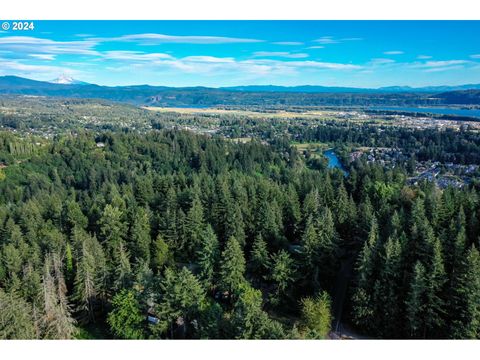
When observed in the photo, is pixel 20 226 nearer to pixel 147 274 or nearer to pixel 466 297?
pixel 147 274

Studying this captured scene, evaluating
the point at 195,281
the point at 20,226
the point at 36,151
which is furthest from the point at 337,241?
the point at 36,151

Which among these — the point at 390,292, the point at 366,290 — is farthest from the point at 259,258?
the point at 390,292

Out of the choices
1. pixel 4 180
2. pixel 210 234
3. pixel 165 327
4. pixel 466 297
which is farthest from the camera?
pixel 4 180

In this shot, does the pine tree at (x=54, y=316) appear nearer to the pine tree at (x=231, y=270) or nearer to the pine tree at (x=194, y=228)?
the pine tree at (x=231, y=270)

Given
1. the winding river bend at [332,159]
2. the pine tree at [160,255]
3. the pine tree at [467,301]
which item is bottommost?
the winding river bend at [332,159]

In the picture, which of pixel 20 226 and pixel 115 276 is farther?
pixel 20 226

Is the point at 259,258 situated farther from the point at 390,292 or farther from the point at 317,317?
the point at 390,292

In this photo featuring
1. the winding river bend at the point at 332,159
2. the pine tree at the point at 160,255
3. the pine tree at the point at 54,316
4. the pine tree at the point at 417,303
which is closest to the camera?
the pine tree at the point at 417,303

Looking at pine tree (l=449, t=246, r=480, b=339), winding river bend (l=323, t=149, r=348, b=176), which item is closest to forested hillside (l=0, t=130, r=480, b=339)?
A: pine tree (l=449, t=246, r=480, b=339)

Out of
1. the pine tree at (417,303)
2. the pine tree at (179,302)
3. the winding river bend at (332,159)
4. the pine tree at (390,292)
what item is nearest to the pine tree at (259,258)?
the pine tree at (179,302)
